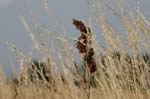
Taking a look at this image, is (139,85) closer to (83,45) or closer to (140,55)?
(140,55)

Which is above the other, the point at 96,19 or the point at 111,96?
the point at 96,19

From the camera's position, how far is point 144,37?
264 cm

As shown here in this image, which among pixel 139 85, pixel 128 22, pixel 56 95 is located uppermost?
pixel 128 22

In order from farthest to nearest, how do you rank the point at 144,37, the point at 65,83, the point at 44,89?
1. the point at 44,89
2. the point at 65,83
3. the point at 144,37

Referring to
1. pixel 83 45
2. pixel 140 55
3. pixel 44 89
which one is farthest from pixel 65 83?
pixel 83 45

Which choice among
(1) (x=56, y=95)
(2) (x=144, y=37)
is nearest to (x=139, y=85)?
(2) (x=144, y=37)

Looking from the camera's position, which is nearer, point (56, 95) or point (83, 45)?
point (83, 45)

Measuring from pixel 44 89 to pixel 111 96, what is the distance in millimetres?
764

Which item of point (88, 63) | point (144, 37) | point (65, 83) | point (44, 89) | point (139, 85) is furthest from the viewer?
point (44, 89)

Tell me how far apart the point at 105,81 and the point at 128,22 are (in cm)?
49

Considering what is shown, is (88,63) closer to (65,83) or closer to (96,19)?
(96,19)

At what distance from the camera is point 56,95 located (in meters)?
3.00

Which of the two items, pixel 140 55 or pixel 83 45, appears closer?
pixel 83 45

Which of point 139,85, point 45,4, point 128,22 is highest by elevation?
point 45,4
